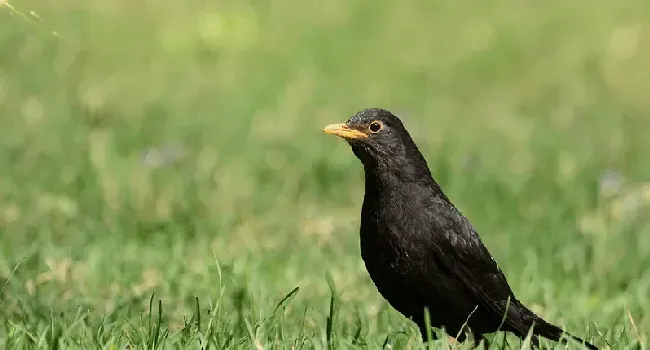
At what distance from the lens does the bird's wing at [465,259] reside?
4.92m

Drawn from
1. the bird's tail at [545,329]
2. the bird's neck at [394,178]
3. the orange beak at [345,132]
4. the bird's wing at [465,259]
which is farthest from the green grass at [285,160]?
the orange beak at [345,132]

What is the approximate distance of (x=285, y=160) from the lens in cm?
883

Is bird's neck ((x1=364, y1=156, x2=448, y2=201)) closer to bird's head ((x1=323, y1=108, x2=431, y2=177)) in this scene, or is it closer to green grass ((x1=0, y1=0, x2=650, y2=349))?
bird's head ((x1=323, y1=108, x2=431, y2=177))

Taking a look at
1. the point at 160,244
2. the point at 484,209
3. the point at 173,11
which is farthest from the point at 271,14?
the point at 160,244

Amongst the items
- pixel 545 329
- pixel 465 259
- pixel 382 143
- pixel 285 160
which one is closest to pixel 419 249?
pixel 465 259

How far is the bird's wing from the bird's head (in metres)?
0.20

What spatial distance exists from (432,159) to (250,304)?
4310mm

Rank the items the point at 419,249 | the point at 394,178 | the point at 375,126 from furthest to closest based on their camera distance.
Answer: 1. the point at 375,126
2. the point at 394,178
3. the point at 419,249

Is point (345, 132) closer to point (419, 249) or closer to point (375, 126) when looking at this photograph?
point (375, 126)

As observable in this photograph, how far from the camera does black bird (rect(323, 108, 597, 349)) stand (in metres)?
4.82

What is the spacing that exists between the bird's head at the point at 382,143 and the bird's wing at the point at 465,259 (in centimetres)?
20

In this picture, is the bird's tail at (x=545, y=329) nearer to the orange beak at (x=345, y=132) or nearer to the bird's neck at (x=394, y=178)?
the bird's neck at (x=394, y=178)

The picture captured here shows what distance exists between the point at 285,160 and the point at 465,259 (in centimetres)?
392

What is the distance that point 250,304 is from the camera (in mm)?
4949
